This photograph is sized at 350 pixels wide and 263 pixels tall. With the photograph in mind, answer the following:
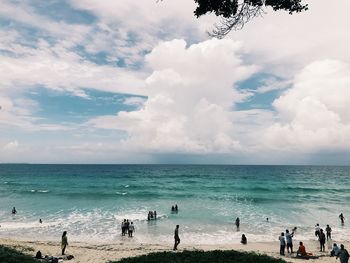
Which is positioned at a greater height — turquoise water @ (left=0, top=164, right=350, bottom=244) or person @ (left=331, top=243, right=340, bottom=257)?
person @ (left=331, top=243, right=340, bottom=257)

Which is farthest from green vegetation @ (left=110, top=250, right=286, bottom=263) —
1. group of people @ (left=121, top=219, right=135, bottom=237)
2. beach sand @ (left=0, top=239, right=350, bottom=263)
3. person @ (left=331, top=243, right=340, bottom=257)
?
group of people @ (left=121, top=219, right=135, bottom=237)

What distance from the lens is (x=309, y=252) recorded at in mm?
24859

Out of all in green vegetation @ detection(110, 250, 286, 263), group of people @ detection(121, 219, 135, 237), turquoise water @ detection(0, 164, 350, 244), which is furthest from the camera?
turquoise water @ detection(0, 164, 350, 244)

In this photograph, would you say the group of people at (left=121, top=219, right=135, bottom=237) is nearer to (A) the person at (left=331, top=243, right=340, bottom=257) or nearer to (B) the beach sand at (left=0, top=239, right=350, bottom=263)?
(B) the beach sand at (left=0, top=239, right=350, bottom=263)

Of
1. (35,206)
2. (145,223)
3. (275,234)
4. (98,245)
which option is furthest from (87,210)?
(275,234)

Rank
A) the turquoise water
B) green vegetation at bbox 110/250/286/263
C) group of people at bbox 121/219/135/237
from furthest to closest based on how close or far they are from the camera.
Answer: the turquoise water, group of people at bbox 121/219/135/237, green vegetation at bbox 110/250/286/263

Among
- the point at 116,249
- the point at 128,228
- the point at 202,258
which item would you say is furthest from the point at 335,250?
the point at 128,228

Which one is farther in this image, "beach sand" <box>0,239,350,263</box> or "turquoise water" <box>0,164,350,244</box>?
"turquoise water" <box>0,164,350,244</box>

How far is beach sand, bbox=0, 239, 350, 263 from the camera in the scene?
71.3ft

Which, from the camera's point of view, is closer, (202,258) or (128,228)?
(202,258)

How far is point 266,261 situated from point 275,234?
18986 mm

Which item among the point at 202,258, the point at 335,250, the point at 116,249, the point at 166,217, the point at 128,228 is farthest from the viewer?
the point at 166,217

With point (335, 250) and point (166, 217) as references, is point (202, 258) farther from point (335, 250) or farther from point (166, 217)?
point (166, 217)

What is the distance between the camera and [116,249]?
2419cm
